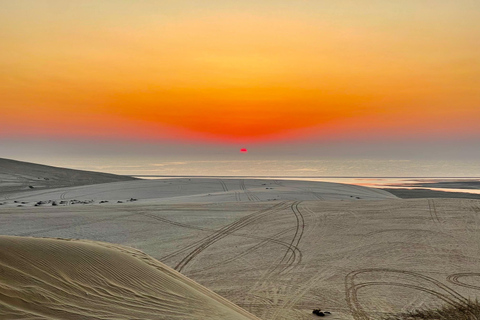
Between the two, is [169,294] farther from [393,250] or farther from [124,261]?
[393,250]

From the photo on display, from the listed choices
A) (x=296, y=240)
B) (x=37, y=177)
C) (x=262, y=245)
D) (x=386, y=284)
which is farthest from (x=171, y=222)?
(x=37, y=177)

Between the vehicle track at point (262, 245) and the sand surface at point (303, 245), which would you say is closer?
the sand surface at point (303, 245)

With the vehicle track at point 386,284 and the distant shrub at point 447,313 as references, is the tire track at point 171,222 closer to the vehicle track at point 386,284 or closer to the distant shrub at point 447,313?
the vehicle track at point 386,284

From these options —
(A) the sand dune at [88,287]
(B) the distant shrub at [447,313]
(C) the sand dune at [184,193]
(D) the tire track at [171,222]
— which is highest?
(C) the sand dune at [184,193]

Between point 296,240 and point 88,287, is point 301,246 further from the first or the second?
point 88,287

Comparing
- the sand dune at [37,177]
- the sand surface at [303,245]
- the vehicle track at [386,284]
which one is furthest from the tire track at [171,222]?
the sand dune at [37,177]

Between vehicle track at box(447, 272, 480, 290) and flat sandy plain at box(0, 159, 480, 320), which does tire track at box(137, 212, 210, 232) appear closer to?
flat sandy plain at box(0, 159, 480, 320)
